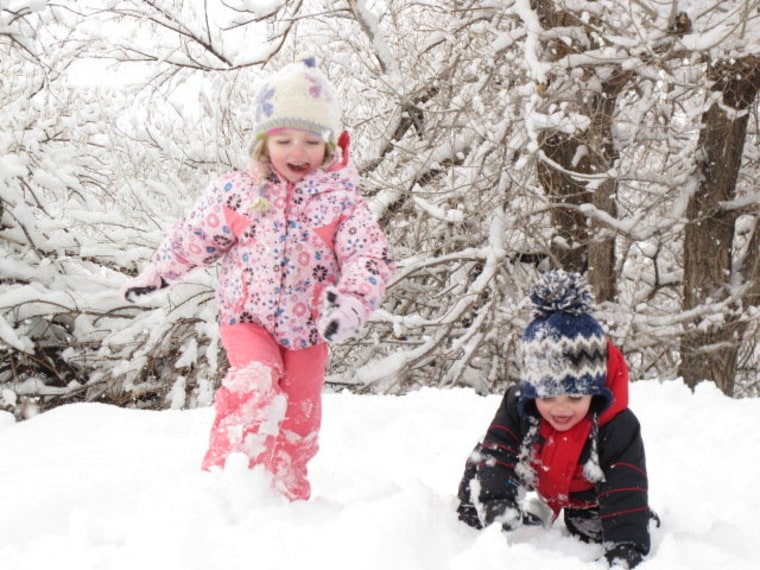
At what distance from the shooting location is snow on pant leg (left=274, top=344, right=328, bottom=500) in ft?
8.21

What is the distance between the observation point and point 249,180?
258cm

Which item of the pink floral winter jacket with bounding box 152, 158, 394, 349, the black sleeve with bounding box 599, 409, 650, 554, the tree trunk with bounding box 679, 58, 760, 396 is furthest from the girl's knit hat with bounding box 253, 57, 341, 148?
the tree trunk with bounding box 679, 58, 760, 396

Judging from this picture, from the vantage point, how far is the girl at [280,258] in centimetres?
238

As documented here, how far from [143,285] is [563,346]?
139cm

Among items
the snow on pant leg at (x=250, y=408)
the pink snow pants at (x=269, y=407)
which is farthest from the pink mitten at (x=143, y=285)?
the snow on pant leg at (x=250, y=408)

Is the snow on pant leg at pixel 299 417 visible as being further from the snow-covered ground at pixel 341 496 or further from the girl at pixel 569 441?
the girl at pixel 569 441

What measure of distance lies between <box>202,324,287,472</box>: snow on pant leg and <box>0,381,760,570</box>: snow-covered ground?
189mm

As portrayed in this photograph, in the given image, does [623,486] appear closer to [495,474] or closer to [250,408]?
[495,474]

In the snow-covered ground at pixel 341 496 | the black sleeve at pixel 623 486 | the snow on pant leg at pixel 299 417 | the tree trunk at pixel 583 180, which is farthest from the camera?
the tree trunk at pixel 583 180

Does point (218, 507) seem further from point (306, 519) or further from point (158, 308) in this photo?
point (158, 308)

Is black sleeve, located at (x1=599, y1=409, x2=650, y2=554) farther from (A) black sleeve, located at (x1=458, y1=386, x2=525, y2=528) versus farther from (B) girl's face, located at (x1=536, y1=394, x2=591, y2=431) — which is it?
(A) black sleeve, located at (x1=458, y1=386, x2=525, y2=528)

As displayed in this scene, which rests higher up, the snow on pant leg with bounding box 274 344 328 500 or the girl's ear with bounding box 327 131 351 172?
the girl's ear with bounding box 327 131 351 172

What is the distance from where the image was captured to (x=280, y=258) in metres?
2.46

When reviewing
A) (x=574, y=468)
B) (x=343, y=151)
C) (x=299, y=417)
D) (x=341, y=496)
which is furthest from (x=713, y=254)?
(x=341, y=496)
